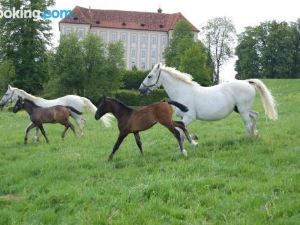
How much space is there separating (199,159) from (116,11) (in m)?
113

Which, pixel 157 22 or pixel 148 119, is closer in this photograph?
pixel 148 119

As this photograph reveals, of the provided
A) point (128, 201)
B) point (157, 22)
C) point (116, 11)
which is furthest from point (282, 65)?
point (128, 201)

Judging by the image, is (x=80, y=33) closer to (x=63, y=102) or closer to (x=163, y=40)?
(x=163, y=40)

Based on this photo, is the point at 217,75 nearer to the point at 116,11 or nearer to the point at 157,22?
the point at 157,22

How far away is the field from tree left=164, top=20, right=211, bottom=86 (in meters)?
59.6

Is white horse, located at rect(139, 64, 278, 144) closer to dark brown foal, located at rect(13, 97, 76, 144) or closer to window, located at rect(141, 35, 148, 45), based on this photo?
dark brown foal, located at rect(13, 97, 76, 144)

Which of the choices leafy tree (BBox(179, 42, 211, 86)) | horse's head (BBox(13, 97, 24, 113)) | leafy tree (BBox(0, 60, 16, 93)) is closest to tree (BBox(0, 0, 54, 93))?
leafy tree (BBox(0, 60, 16, 93))

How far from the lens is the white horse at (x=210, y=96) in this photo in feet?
43.3

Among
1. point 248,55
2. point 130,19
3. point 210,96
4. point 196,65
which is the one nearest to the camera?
point 210,96

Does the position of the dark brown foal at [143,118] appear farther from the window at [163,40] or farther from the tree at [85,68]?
the window at [163,40]

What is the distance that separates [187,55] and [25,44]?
1040 inches

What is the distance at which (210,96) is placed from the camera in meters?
13.3

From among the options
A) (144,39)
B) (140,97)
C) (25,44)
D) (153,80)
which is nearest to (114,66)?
(140,97)

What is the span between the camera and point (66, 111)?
17500 millimetres
